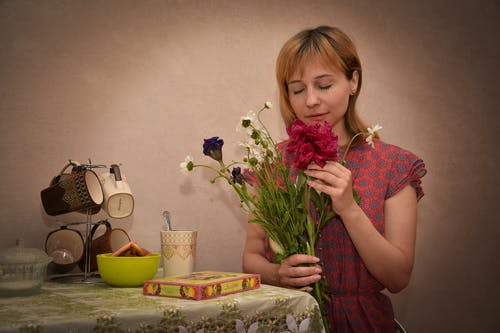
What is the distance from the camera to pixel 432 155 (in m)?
2.07

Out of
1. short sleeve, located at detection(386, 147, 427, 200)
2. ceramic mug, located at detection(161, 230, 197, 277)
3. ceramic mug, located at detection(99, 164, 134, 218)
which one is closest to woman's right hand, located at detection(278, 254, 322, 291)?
ceramic mug, located at detection(161, 230, 197, 277)

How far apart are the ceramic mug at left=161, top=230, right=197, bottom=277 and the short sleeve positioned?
59 centimetres

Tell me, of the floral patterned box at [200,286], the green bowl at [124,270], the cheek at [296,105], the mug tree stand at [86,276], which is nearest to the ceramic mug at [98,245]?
the mug tree stand at [86,276]

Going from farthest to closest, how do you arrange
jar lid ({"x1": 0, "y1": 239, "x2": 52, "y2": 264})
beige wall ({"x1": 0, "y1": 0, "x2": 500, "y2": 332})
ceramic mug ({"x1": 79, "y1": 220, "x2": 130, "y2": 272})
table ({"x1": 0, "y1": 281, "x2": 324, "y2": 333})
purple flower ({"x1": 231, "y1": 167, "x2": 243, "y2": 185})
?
beige wall ({"x1": 0, "y1": 0, "x2": 500, "y2": 332}), ceramic mug ({"x1": 79, "y1": 220, "x2": 130, "y2": 272}), purple flower ({"x1": 231, "y1": 167, "x2": 243, "y2": 185}), jar lid ({"x1": 0, "y1": 239, "x2": 52, "y2": 264}), table ({"x1": 0, "y1": 281, "x2": 324, "y2": 333})

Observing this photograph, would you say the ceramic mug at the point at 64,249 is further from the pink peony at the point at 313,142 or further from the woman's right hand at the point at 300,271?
the pink peony at the point at 313,142

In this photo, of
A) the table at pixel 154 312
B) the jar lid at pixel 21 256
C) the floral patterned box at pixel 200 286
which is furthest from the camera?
the jar lid at pixel 21 256

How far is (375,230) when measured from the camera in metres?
1.10

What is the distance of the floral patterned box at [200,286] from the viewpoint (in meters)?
0.86

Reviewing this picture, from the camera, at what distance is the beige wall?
1428 millimetres

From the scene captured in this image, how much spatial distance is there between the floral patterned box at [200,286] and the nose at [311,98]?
0.53m

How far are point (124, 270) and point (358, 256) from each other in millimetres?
641

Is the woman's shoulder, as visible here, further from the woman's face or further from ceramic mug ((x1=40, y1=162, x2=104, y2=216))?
ceramic mug ((x1=40, y1=162, x2=104, y2=216))

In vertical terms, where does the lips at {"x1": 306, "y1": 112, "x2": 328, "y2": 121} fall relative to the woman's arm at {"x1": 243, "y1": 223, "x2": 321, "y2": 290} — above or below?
above

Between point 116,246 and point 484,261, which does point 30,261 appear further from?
point 484,261
